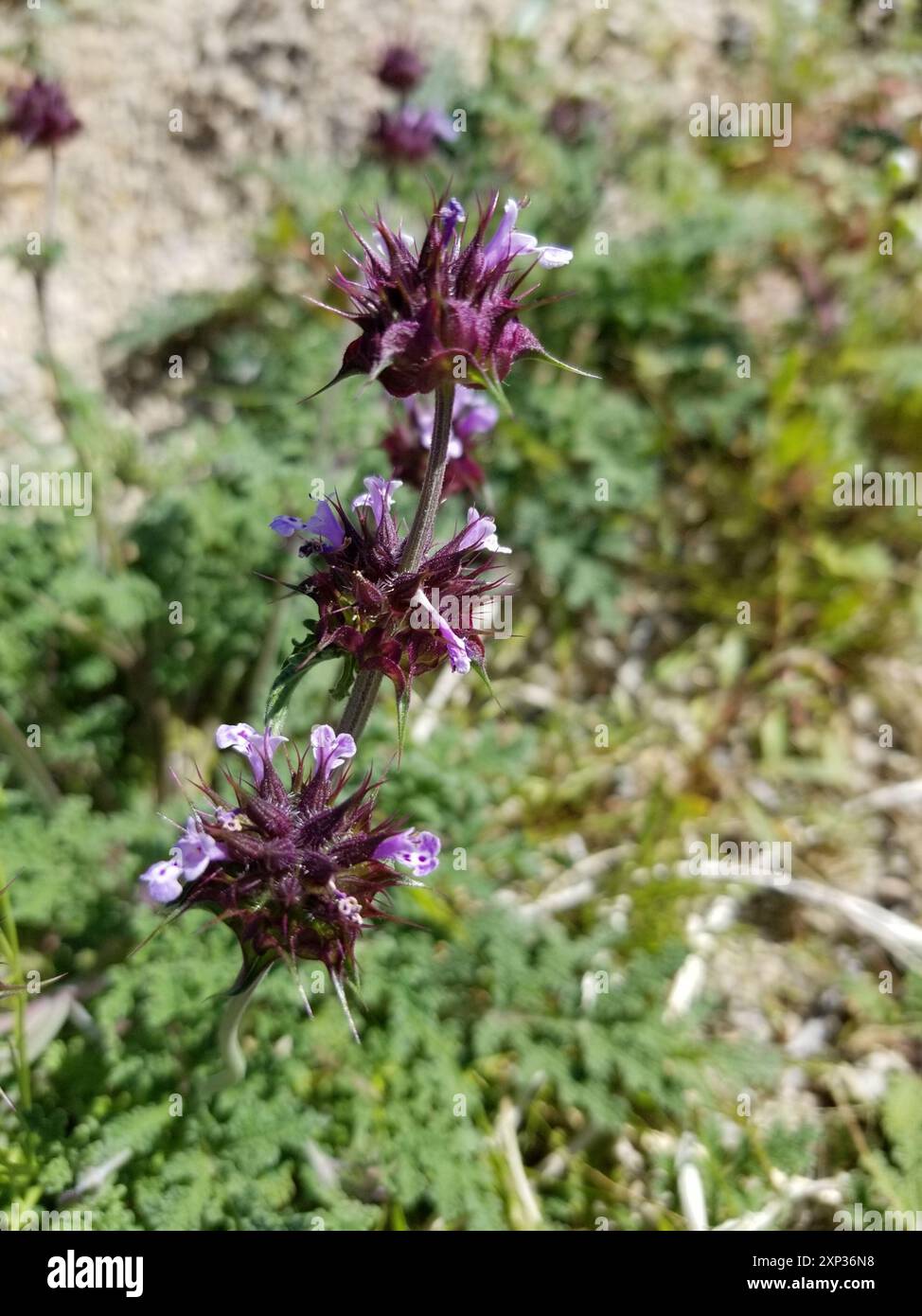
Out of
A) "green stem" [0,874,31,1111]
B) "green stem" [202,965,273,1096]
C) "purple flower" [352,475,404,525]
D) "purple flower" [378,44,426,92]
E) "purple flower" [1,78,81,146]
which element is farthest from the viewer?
"purple flower" [378,44,426,92]

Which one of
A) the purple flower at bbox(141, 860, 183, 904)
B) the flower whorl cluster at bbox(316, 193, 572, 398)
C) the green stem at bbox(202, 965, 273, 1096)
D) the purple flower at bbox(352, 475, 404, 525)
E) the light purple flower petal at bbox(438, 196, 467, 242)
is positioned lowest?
the green stem at bbox(202, 965, 273, 1096)

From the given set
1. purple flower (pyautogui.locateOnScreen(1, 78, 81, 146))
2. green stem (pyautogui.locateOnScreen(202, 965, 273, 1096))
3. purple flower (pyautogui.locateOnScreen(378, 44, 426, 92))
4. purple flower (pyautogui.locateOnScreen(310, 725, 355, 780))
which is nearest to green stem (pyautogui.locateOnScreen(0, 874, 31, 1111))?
green stem (pyautogui.locateOnScreen(202, 965, 273, 1096))

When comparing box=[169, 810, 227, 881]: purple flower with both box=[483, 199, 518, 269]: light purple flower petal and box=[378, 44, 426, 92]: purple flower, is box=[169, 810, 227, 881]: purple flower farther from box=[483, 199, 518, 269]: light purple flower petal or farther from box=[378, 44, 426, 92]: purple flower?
box=[378, 44, 426, 92]: purple flower

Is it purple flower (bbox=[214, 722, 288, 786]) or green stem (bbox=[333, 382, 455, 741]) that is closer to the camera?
green stem (bbox=[333, 382, 455, 741])

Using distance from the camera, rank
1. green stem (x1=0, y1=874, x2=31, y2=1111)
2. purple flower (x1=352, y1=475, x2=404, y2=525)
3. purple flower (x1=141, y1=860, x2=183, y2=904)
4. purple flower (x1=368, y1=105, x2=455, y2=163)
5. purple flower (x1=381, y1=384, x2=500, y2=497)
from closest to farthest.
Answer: purple flower (x1=141, y1=860, x2=183, y2=904), purple flower (x1=352, y1=475, x2=404, y2=525), green stem (x1=0, y1=874, x2=31, y2=1111), purple flower (x1=381, y1=384, x2=500, y2=497), purple flower (x1=368, y1=105, x2=455, y2=163)

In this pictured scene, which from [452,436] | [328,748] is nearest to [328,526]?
[328,748]

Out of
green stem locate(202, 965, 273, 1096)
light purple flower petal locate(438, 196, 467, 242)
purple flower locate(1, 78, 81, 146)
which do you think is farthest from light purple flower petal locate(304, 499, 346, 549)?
purple flower locate(1, 78, 81, 146)

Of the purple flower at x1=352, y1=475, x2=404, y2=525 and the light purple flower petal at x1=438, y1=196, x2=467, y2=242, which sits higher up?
the light purple flower petal at x1=438, y1=196, x2=467, y2=242
